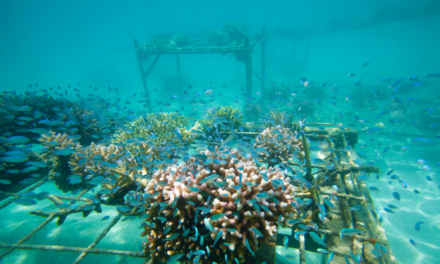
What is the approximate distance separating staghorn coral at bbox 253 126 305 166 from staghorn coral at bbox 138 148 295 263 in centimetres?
202

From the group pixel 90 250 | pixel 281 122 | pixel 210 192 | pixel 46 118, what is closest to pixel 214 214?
pixel 210 192

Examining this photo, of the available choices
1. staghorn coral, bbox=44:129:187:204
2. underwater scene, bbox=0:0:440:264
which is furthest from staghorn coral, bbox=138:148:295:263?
staghorn coral, bbox=44:129:187:204

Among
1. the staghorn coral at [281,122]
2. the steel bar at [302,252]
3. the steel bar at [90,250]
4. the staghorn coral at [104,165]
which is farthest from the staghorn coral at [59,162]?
the staghorn coral at [281,122]

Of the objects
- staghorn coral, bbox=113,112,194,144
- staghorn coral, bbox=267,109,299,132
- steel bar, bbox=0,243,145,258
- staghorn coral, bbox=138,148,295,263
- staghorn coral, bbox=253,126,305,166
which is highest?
staghorn coral, bbox=267,109,299,132

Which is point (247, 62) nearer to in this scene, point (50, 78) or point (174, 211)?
point (174, 211)

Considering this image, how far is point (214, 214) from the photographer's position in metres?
2.62

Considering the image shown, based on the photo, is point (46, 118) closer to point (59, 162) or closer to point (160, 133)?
point (59, 162)


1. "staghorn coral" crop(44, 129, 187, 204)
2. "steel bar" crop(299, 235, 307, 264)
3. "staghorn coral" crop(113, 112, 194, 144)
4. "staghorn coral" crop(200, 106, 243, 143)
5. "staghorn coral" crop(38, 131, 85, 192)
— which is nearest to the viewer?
"steel bar" crop(299, 235, 307, 264)

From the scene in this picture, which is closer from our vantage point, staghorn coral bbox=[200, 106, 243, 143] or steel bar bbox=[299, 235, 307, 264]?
steel bar bbox=[299, 235, 307, 264]

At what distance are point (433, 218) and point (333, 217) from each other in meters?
5.82

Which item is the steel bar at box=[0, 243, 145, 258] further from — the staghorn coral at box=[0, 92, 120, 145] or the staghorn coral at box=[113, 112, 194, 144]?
the staghorn coral at box=[0, 92, 120, 145]

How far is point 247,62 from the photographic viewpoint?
501 inches

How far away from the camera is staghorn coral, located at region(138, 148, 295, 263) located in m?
2.45

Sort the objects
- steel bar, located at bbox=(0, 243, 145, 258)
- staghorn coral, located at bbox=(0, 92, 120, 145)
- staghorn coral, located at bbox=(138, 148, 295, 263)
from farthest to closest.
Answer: staghorn coral, located at bbox=(0, 92, 120, 145), steel bar, located at bbox=(0, 243, 145, 258), staghorn coral, located at bbox=(138, 148, 295, 263)
